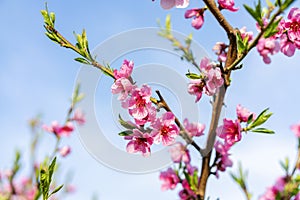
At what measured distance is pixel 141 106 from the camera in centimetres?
164

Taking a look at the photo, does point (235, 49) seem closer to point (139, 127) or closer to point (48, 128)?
point (139, 127)

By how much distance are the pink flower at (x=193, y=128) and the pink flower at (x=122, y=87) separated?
14.3 inches

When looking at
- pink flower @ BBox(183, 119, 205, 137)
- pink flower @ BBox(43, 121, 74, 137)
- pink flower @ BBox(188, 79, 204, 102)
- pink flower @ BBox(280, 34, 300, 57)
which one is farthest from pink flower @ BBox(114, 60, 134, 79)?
pink flower @ BBox(43, 121, 74, 137)

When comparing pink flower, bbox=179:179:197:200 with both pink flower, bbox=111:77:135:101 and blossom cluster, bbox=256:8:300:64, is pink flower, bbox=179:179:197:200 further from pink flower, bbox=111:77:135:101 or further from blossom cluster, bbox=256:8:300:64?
blossom cluster, bbox=256:8:300:64

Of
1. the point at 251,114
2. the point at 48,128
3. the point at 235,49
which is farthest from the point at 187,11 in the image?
the point at 48,128

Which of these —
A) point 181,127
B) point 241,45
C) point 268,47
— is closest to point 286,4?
point 241,45

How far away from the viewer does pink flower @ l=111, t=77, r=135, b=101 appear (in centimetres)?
166

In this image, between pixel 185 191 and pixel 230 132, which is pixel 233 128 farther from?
pixel 185 191

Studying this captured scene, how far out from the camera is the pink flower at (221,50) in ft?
6.90

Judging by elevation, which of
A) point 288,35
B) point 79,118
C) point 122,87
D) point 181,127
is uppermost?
point 79,118

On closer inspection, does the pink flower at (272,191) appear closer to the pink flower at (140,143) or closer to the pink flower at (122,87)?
the pink flower at (140,143)

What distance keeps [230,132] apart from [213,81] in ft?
1.05

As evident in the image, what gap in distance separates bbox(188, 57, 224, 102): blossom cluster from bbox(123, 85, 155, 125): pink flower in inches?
7.9

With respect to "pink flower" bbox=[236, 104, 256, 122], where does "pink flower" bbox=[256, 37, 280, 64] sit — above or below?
above
